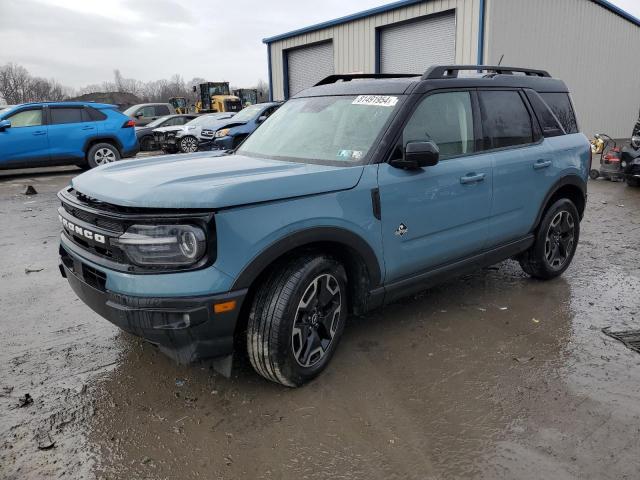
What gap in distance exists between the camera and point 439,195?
11.5 feet

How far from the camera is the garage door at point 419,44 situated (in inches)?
596

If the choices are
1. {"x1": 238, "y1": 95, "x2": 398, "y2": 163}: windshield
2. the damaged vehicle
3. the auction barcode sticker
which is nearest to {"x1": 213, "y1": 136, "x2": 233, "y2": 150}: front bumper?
the damaged vehicle

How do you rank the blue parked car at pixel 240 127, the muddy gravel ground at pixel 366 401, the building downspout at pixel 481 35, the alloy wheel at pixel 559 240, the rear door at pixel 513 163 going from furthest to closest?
1. the building downspout at pixel 481 35
2. the blue parked car at pixel 240 127
3. the alloy wheel at pixel 559 240
4. the rear door at pixel 513 163
5. the muddy gravel ground at pixel 366 401

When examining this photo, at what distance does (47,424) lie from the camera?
2.74 m

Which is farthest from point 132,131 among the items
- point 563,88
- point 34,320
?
point 563,88

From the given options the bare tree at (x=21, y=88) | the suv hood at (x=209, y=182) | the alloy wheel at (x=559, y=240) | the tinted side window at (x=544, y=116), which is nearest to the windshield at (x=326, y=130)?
the suv hood at (x=209, y=182)

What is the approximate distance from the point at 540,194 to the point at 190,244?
10.4 ft

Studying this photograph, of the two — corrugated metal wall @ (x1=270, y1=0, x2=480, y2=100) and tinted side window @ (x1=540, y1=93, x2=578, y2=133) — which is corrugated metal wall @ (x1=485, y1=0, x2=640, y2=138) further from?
tinted side window @ (x1=540, y1=93, x2=578, y2=133)

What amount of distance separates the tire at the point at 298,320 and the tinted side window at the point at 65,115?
437 inches

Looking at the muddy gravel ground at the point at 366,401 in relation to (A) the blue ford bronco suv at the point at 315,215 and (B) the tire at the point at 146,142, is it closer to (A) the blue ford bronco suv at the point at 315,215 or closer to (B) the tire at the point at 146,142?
(A) the blue ford bronco suv at the point at 315,215

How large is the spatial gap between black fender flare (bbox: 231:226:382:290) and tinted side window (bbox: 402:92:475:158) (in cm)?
78

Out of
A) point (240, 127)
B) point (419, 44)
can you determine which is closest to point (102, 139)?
point (240, 127)

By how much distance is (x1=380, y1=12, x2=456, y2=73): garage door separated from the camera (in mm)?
15148

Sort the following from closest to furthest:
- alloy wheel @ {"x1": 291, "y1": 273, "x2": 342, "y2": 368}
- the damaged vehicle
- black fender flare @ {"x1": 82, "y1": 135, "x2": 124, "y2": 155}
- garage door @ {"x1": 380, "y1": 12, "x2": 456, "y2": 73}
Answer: alloy wheel @ {"x1": 291, "y1": 273, "x2": 342, "y2": 368}
black fender flare @ {"x1": 82, "y1": 135, "x2": 124, "y2": 155}
garage door @ {"x1": 380, "y1": 12, "x2": 456, "y2": 73}
the damaged vehicle
